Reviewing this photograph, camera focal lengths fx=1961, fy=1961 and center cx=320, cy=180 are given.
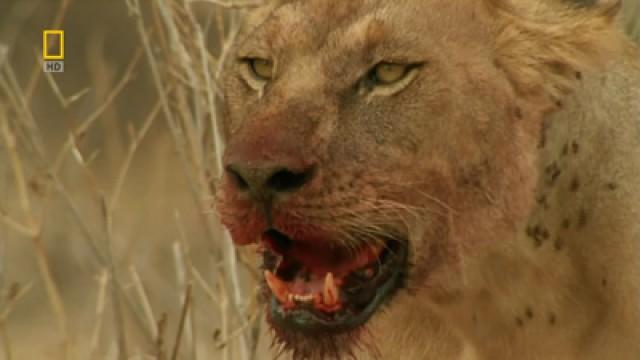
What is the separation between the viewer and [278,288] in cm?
315

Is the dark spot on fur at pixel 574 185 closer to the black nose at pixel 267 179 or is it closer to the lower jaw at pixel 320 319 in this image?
the lower jaw at pixel 320 319

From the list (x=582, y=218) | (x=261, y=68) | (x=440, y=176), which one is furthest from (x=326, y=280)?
(x=582, y=218)

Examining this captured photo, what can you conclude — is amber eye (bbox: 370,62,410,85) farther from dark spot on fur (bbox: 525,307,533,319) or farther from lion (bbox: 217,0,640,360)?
dark spot on fur (bbox: 525,307,533,319)

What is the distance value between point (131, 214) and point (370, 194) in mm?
5593

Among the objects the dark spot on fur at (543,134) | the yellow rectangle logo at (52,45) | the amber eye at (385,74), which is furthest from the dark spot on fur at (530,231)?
the yellow rectangle logo at (52,45)

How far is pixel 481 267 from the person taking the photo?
344 centimetres

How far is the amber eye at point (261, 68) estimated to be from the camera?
10.9 ft

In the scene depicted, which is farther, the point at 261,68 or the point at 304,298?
the point at 261,68

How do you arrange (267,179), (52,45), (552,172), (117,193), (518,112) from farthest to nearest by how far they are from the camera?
(52,45)
(117,193)
(552,172)
(518,112)
(267,179)

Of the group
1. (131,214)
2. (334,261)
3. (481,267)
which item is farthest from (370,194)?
(131,214)

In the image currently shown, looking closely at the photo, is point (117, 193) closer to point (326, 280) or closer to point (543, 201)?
point (543, 201)

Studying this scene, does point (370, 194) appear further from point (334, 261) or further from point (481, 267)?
point (481, 267)

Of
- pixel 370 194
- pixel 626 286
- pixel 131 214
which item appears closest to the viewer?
pixel 370 194

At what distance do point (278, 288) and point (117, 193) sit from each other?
168cm
